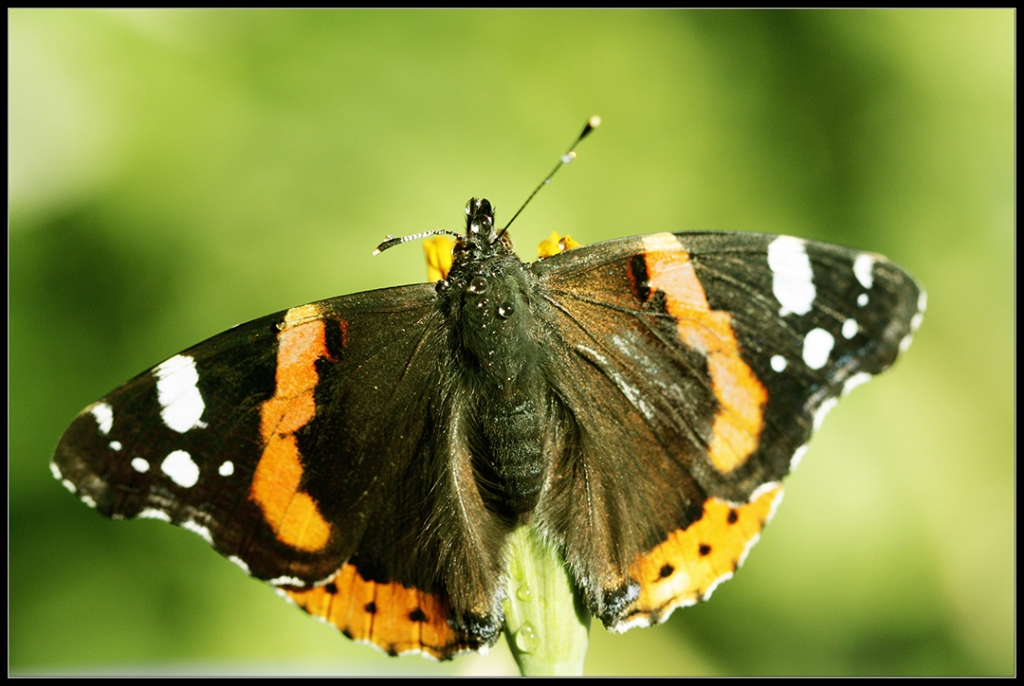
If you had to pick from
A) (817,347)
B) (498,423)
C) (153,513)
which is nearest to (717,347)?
(817,347)

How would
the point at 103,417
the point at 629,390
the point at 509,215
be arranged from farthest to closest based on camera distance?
1. the point at 509,215
2. the point at 629,390
3. the point at 103,417

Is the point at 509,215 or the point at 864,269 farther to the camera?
the point at 509,215

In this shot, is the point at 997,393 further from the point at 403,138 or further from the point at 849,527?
the point at 403,138

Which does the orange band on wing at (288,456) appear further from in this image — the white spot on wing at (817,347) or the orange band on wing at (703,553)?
the white spot on wing at (817,347)

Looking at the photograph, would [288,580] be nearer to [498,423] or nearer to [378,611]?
[378,611]

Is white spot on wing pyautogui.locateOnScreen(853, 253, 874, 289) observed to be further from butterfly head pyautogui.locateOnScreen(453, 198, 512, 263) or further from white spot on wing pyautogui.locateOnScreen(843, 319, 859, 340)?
butterfly head pyautogui.locateOnScreen(453, 198, 512, 263)

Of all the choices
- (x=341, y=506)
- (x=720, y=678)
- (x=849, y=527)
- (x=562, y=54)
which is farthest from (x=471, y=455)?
(x=562, y=54)
